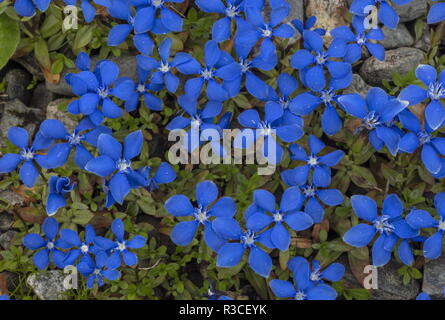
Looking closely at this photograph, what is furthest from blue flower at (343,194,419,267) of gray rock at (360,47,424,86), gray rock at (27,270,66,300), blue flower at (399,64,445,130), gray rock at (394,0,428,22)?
gray rock at (27,270,66,300)

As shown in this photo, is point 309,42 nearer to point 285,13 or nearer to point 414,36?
point 285,13

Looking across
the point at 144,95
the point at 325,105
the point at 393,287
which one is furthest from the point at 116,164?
the point at 393,287

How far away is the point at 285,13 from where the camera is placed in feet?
11.8

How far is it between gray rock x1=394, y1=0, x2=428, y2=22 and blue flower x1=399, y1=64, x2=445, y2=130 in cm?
85

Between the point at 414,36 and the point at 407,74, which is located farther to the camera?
the point at 414,36

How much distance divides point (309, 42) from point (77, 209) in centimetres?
193

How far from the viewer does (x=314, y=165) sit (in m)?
3.62

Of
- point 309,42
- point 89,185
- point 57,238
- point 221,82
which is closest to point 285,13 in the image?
point 309,42

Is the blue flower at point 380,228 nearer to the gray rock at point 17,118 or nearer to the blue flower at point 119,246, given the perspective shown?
the blue flower at point 119,246

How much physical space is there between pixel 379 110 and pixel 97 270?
2029mm

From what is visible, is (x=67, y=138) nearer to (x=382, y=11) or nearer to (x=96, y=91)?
(x=96, y=91)

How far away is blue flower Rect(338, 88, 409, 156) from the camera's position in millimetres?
3314

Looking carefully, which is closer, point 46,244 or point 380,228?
point 380,228

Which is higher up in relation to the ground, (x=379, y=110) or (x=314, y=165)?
(x=379, y=110)
